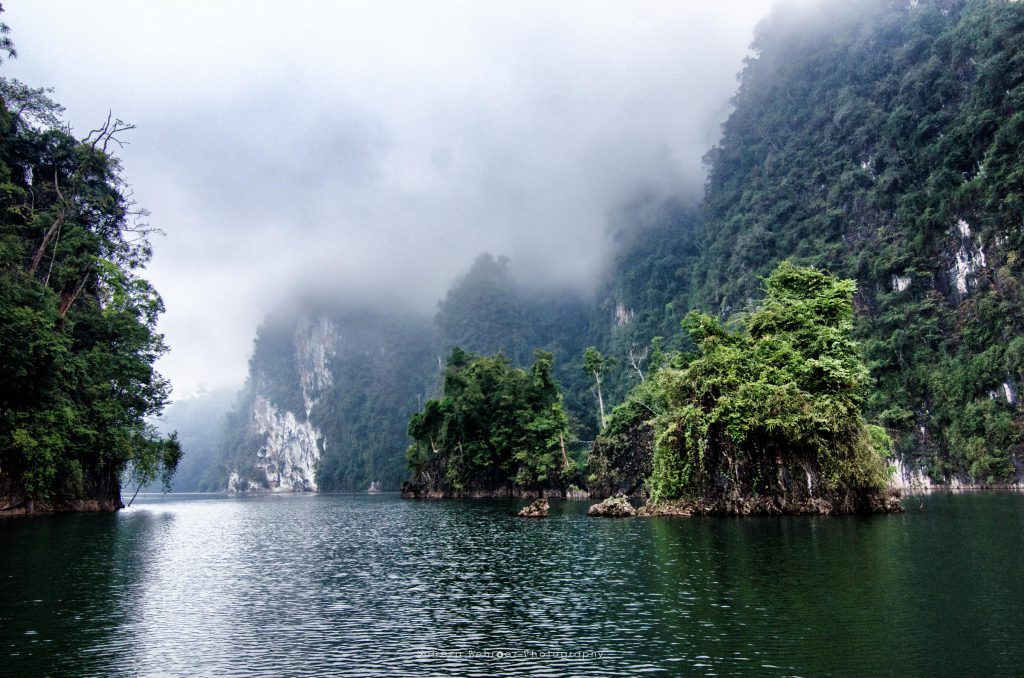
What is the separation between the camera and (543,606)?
14070mm

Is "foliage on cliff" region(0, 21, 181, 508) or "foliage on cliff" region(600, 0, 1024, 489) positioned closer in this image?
"foliage on cliff" region(0, 21, 181, 508)

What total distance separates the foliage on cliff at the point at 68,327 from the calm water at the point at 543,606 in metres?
18.8

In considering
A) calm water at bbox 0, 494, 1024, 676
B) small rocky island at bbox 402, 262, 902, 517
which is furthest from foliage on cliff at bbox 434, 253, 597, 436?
calm water at bbox 0, 494, 1024, 676

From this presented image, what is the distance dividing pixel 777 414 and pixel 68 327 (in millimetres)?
48528

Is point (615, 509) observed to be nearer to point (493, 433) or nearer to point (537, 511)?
point (537, 511)

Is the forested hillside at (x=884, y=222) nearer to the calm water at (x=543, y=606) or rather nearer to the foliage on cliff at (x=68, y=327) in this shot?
the calm water at (x=543, y=606)

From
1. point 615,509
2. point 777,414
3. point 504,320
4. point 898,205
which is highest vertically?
point 504,320

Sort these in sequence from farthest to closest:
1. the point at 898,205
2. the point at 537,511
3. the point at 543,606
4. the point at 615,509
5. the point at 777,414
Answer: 1. the point at 898,205
2. the point at 537,511
3. the point at 615,509
4. the point at 777,414
5. the point at 543,606

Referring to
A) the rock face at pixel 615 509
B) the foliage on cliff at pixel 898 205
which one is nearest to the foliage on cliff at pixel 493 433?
the rock face at pixel 615 509

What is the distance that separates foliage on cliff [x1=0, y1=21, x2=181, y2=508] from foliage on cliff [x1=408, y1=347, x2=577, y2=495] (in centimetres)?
3640

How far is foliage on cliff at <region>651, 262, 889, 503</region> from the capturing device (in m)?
32.0

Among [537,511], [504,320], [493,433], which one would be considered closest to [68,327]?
[537,511]

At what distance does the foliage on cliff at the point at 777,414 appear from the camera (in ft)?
105

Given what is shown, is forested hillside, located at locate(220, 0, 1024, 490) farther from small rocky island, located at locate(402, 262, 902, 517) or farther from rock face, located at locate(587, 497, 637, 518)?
rock face, located at locate(587, 497, 637, 518)
